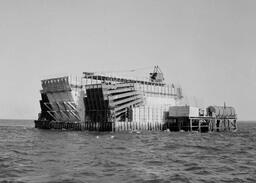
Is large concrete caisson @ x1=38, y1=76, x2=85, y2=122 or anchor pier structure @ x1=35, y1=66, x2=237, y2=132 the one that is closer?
anchor pier structure @ x1=35, y1=66, x2=237, y2=132

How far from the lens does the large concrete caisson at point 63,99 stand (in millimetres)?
105375

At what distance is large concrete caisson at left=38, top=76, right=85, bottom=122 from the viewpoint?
346 feet

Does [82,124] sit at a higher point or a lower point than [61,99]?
lower

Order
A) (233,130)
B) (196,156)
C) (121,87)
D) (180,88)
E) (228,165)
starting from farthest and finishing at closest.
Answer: (180,88) < (233,130) < (121,87) < (196,156) < (228,165)

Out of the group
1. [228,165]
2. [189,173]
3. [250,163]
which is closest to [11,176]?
[189,173]

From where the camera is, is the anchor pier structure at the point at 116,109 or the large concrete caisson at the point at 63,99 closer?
the anchor pier structure at the point at 116,109

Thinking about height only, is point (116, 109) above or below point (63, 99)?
below

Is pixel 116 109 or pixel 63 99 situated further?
pixel 63 99

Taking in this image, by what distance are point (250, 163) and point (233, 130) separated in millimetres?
87245

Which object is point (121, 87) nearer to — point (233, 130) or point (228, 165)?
point (233, 130)

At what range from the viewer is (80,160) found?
35.3 m

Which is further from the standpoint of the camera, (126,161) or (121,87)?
(121,87)

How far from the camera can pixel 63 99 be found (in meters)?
109

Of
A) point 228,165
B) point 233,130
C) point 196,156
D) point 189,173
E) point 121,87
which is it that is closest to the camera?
point 189,173
